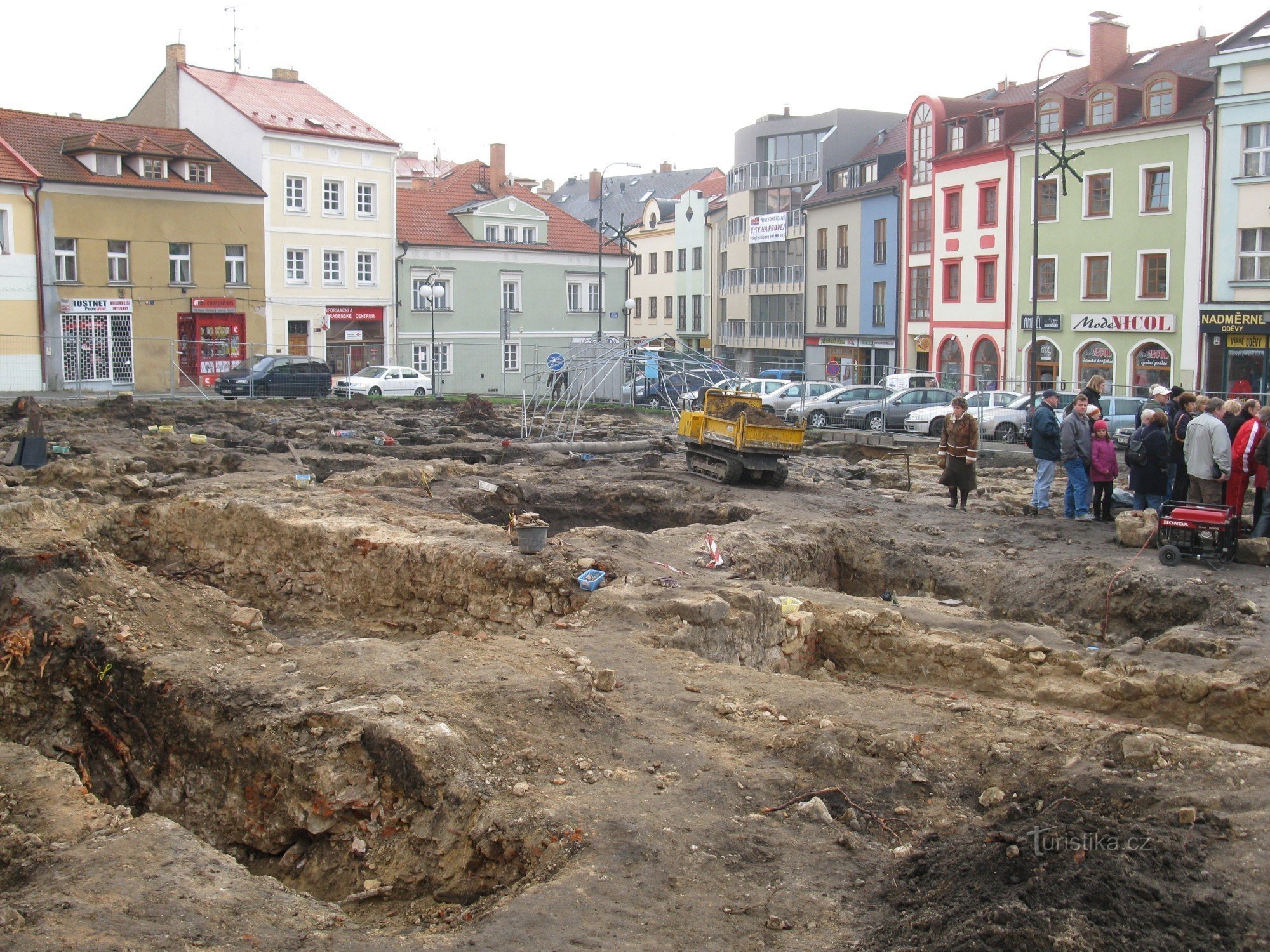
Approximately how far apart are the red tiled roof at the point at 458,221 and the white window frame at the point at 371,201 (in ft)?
5.06

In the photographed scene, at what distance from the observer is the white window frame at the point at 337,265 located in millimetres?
44406

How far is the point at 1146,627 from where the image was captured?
12.6 m

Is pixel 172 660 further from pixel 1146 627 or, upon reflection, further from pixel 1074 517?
pixel 1074 517

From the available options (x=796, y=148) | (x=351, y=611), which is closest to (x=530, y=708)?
(x=351, y=611)

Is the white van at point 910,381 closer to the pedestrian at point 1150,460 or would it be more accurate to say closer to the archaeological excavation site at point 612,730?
the archaeological excavation site at point 612,730

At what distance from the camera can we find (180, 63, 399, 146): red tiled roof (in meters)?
42.9

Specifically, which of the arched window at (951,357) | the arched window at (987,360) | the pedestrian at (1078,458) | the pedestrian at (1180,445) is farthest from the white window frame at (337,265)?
the pedestrian at (1180,445)

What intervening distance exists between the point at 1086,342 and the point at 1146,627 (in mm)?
28705

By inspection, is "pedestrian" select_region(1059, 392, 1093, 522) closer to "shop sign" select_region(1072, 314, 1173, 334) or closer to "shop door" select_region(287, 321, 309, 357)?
"shop sign" select_region(1072, 314, 1173, 334)

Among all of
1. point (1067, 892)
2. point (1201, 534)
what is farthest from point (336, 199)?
point (1067, 892)

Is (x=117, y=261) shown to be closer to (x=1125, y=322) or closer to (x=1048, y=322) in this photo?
(x=1048, y=322)

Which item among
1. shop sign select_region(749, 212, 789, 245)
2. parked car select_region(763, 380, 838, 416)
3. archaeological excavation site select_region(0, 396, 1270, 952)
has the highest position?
shop sign select_region(749, 212, 789, 245)

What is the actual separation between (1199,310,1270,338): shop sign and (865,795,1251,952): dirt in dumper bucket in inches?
1259

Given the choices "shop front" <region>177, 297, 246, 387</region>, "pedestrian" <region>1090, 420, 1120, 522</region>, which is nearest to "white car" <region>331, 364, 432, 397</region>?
"shop front" <region>177, 297, 246, 387</region>
